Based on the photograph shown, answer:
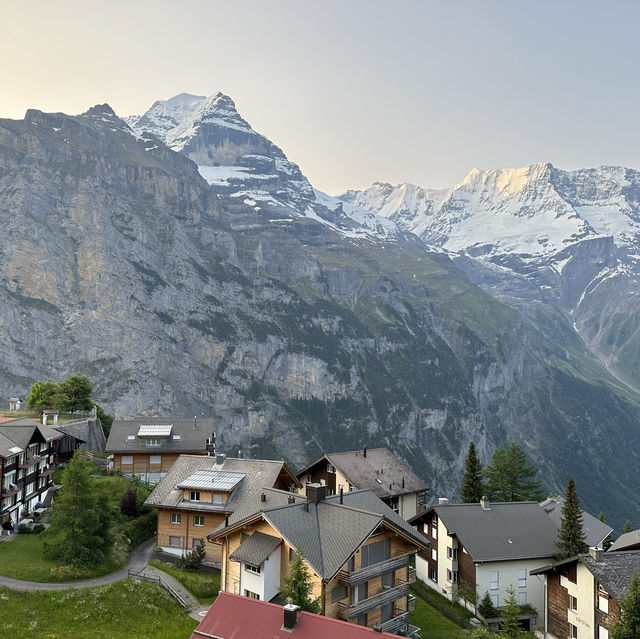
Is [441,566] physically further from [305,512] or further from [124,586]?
[124,586]

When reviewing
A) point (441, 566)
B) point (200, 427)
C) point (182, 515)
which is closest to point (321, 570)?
point (182, 515)

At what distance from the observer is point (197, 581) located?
42.3 meters

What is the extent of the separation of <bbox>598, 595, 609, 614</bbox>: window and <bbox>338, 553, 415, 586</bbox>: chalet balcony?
1426cm

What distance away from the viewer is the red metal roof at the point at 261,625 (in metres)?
26.0

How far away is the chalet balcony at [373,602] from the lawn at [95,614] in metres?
8.98

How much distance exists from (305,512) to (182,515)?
17.2 meters

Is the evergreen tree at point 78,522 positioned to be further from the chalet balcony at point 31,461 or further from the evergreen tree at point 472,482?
the evergreen tree at point 472,482

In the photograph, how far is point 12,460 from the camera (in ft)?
172

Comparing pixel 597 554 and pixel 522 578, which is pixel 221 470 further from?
pixel 597 554

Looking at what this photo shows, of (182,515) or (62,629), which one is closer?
(62,629)

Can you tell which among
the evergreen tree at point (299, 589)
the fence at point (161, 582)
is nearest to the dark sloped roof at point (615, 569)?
the evergreen tree at point (299, 589)

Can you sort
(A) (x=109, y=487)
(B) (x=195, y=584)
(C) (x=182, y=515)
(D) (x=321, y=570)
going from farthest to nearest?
(A) (x=109, y=487)
(C) (x=182, y=515)
(B) (x=195, y=584)
(D) (x=321, y=570)

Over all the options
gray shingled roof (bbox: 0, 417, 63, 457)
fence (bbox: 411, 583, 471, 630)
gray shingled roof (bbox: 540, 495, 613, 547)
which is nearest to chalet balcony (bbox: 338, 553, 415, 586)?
fence (bbox: 411, 583, 471, 630)

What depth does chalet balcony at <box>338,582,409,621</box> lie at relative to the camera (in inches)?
1336
